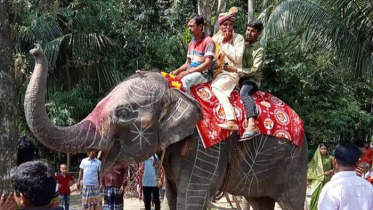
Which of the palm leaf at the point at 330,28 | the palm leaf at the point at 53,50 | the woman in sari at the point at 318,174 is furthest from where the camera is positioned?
the palm leaf at the point at 53,50

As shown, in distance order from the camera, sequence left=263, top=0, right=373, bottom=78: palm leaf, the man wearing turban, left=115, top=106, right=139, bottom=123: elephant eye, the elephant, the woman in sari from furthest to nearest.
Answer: left=263, top=0, right=373, bottom=78: palm leaf < the woman in sari < the man wearing turban < left=115, top=106, right=139, bottom=123: elephant eye < the elephant

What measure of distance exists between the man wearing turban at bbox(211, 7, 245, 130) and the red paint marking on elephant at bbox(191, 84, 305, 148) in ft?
0.31

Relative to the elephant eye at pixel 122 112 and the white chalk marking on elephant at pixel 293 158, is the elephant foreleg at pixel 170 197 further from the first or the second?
the white chalk marking on elephant at pixel 293 158

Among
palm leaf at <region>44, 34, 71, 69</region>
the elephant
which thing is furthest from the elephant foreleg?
palm leaf at <region>44, 34, 71, 69</region>

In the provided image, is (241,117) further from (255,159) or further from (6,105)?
(6,105)

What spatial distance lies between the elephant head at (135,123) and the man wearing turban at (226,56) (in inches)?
17.8

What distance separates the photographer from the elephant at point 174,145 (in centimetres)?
491

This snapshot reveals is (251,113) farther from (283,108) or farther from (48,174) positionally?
(48,174)

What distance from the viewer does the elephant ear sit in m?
5.34

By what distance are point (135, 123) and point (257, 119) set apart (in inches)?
48.9

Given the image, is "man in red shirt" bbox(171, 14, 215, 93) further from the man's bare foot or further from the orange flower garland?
the man's bare foot

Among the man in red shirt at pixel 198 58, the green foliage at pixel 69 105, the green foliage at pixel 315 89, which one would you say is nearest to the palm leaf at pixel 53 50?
the green foliage at pixel 69 105

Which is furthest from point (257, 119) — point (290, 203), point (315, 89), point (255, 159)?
point (315, 89)

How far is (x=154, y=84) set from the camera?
5.51 m
